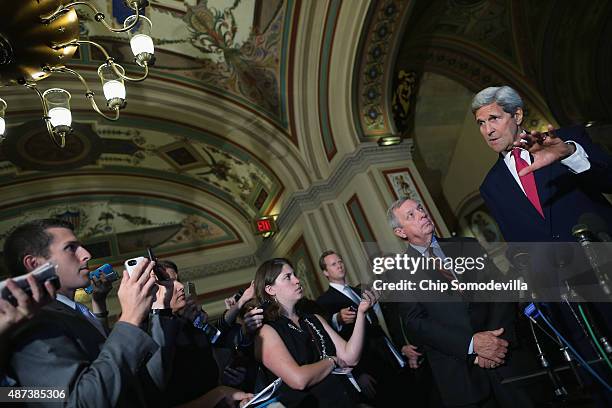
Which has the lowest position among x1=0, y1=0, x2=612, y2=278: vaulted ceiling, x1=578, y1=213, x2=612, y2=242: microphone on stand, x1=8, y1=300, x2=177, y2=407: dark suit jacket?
x1=578, y1=213, x2=612, y2=242: microphone on stand

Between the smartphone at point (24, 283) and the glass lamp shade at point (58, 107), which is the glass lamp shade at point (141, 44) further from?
the smartphone at point (24, 283)

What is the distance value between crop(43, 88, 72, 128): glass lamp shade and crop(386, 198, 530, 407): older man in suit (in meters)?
3.03

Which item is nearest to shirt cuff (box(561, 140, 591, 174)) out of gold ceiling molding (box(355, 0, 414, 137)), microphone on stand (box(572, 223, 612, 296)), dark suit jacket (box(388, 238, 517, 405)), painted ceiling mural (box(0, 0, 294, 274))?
microphone on stand (box(572, 223, 612, 296))

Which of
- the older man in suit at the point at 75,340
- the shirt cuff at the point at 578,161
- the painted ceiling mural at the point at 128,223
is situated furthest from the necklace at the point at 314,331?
the painted ceiling mural at the point at 128,223

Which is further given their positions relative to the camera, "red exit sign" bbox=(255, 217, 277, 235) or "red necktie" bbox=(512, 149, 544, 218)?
"red exit sign" bbox=(255, 217, 277, 235)

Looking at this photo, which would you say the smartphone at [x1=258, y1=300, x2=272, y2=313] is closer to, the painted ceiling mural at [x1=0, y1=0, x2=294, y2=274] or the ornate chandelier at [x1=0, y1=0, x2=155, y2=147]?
the ornate chandelier at [x1=0, y1=0, x2=155, y2=147]

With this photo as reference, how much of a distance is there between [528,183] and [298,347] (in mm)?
1208

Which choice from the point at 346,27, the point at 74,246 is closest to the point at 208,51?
the point at 346,27

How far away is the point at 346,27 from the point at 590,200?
16.1 feet

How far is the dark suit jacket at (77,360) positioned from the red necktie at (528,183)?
4.90 feet

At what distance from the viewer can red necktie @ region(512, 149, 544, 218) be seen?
1736mm

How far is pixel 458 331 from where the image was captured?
1.88m

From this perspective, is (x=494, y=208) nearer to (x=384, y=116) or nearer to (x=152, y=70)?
(x=384, y=116)

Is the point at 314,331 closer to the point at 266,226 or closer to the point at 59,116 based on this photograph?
the point at 59,116
